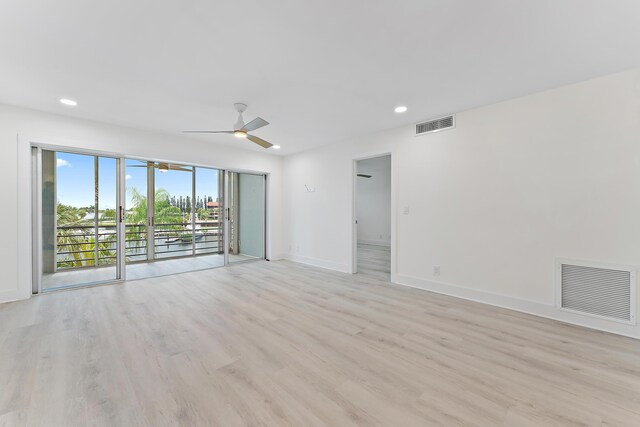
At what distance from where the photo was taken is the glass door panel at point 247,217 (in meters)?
6.38

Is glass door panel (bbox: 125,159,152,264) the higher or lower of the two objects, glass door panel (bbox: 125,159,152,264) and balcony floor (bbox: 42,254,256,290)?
the higher

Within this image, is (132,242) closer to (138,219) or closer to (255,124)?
(138,219)

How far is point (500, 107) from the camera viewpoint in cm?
325

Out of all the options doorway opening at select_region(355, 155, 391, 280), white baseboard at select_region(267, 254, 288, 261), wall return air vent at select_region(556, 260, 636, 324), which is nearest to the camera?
wall return air vent at select_region(556, 260, 636, 324)

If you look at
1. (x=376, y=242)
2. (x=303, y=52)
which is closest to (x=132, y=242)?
(x=303, y=52)

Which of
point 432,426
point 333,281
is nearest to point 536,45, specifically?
point 432,426

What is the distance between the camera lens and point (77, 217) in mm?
4461

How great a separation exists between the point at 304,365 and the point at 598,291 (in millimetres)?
3110

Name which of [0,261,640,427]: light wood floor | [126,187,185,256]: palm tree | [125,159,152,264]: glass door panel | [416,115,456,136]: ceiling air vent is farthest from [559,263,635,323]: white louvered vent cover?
[125,159,152,264]: glass door panel

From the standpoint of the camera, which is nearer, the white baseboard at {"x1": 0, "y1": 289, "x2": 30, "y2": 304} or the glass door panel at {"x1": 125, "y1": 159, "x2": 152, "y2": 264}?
the white baseboard at {"x1": 0, "y1": 289, "x2": 30, "y2": 304}

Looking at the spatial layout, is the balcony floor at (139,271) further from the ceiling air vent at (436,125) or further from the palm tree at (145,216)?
the ceiling air vent at (436,125)

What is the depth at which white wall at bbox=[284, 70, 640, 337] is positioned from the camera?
2.57 m

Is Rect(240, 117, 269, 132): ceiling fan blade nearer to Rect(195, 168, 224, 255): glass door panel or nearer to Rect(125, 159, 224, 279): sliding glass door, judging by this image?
Rect(125, 159, 224, 279): sliding glass door

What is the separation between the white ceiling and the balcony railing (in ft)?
7.58
